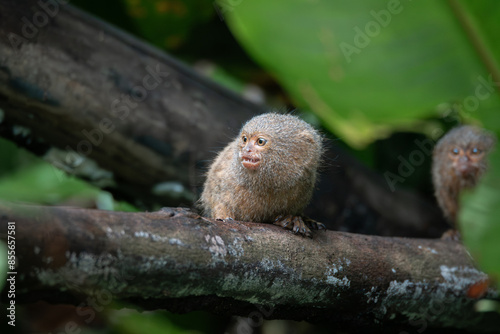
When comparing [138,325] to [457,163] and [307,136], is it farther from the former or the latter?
[457,163]

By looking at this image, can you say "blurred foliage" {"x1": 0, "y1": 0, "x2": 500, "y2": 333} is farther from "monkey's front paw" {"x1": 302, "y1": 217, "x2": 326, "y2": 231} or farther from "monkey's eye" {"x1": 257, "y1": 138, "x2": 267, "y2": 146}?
"monkey's front paw" {"x1": 302, "y1": 217, "x2": 326, "y2": 231}

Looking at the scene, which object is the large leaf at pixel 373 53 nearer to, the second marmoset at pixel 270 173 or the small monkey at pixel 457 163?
the second marmoset at pixel 270 173

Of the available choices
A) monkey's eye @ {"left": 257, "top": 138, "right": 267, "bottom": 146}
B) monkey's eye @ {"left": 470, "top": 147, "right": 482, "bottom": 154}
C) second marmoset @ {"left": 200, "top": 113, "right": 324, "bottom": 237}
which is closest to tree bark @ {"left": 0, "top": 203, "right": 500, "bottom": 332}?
second marmoset @ {"left": 200, "top": 113, "right": 324, "bottom": 237}

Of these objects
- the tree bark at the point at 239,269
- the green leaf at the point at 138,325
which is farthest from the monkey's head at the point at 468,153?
the green leaf at the point at 138,325

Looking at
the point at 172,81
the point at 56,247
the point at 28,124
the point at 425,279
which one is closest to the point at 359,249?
the point at 425,279

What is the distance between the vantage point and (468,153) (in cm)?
484

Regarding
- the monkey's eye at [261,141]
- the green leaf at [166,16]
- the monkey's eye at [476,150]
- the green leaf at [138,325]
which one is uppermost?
the green leaf at [166,16]

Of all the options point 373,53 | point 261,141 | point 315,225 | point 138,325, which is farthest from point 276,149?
point 138,325

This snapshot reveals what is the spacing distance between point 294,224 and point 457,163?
6.62 feet

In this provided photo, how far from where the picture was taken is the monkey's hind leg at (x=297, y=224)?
11.2 feet

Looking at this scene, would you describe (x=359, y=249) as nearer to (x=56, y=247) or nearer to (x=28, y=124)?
(x=56, y=247)

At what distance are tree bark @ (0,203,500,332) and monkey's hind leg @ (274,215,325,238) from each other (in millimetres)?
73

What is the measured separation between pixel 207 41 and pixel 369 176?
260cm

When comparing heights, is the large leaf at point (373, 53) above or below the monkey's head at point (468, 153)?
above
